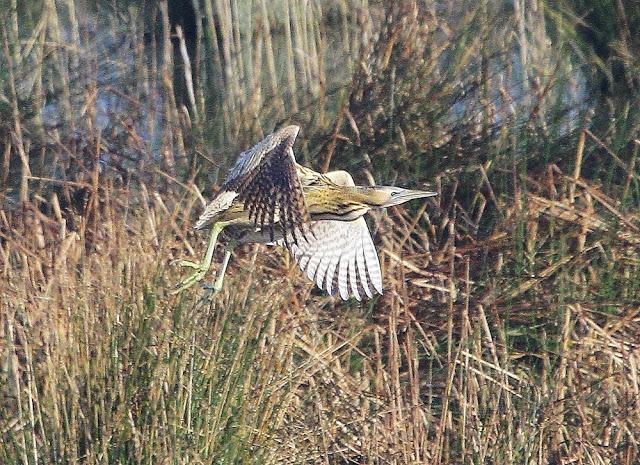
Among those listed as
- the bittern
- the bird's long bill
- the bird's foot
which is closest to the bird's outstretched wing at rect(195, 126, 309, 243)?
the bittern

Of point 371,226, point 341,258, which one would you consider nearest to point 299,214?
point 341,258

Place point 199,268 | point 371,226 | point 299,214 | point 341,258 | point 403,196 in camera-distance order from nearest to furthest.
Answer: point 299,214 < point 199,268 < point 403,196 < point 341,258 < point 371,226

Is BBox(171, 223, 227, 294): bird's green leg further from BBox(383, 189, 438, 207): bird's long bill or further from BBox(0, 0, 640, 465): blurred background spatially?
BBox(383, 189, 438, 207): bird's long bill

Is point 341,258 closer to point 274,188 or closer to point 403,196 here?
point 403,196

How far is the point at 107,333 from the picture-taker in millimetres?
3977

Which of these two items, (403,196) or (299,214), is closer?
(299,214)

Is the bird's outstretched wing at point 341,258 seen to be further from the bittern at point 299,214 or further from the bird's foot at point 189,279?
the bird's foot at point 189,279

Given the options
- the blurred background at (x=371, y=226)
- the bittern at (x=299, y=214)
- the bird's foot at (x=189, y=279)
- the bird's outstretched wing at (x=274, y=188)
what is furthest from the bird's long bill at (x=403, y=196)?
the bird's foot at (x=189, y=279)

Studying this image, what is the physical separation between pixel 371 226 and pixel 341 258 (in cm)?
73

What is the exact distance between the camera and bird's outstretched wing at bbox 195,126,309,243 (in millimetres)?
4047

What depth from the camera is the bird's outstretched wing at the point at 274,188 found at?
4.05 meters

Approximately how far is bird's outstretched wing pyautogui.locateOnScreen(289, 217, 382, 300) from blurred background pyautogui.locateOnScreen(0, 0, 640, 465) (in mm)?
126

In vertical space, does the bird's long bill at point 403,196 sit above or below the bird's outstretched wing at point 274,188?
below

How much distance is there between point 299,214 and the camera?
4.05 m
